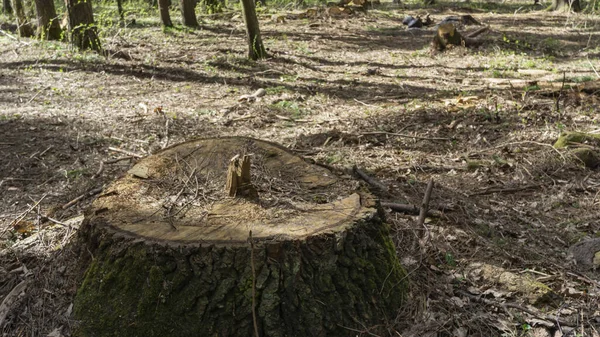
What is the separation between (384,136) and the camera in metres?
6.59

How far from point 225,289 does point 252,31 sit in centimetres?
895

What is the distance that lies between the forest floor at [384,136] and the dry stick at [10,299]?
1.1 inches

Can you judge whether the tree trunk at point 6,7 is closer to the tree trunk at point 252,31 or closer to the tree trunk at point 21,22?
the tree trunk at point 21,22

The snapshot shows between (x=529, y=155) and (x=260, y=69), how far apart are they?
5.97 m

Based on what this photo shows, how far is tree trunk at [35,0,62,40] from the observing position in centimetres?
1190

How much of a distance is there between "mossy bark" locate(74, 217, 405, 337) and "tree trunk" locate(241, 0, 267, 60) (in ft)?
28.1

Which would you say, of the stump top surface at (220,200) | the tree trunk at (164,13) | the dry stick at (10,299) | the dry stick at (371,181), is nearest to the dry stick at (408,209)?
the dry stick at (371,181)

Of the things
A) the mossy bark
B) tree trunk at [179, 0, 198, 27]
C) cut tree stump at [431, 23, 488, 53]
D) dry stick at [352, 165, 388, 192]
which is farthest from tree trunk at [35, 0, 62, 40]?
the mossy bark

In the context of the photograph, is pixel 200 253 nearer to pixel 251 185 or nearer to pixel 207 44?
pixel 251 185

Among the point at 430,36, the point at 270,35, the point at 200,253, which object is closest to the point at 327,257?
the point at 200,253

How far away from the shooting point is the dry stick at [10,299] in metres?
3.14

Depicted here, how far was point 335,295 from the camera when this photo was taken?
8.97 feet

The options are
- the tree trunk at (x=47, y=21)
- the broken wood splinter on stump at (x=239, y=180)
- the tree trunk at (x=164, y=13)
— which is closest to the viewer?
the broken wood splinter on stump at (x=239, y=180)

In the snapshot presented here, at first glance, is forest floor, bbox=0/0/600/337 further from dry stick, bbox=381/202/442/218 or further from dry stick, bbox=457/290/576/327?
dry stick, bbox=381/202/442/218
